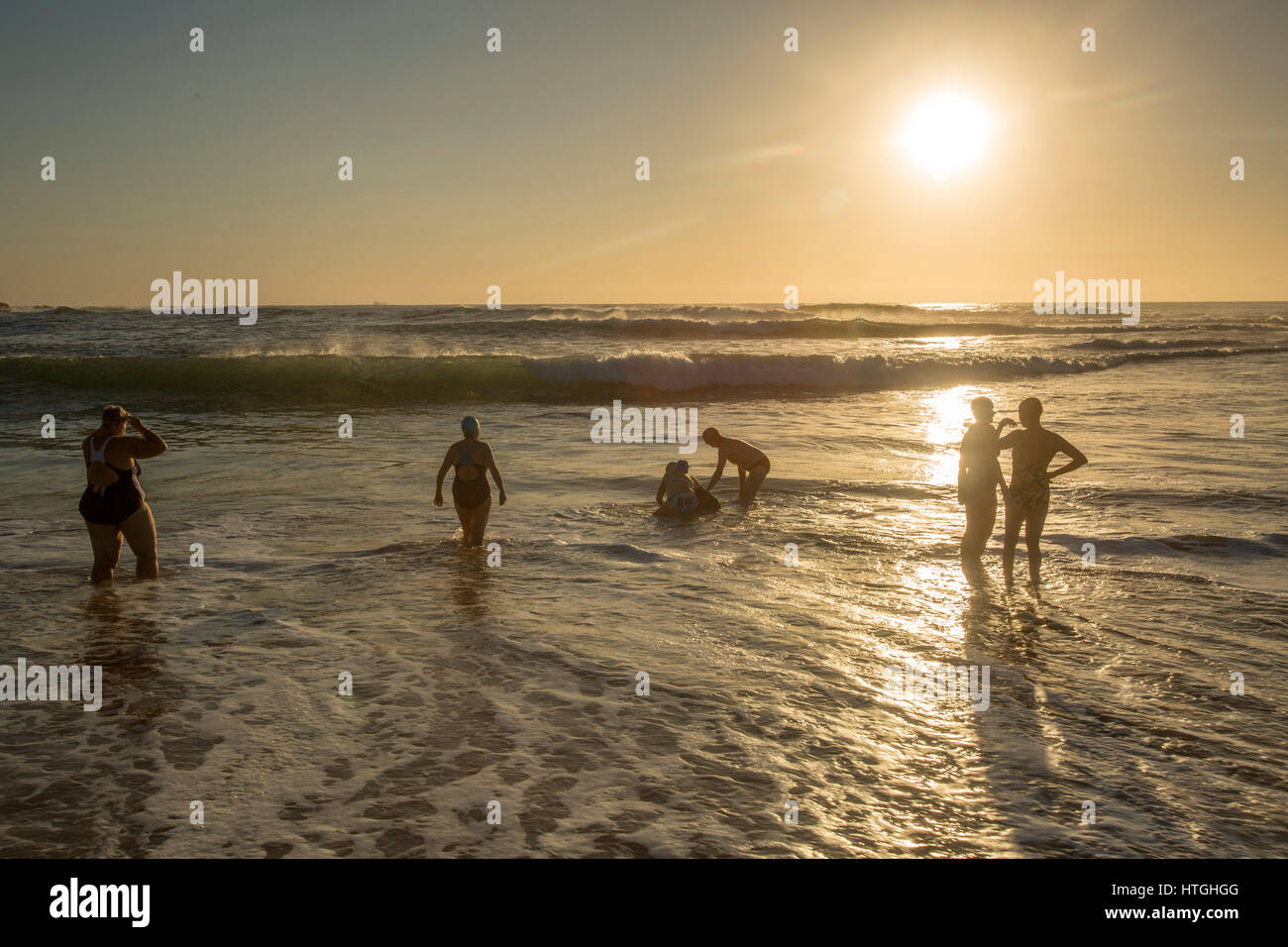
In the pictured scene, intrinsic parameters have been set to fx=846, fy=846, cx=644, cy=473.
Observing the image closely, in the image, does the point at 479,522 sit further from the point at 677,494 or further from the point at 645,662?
the point at 645,662

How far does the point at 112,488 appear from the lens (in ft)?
26.1

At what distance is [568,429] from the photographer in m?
19.9

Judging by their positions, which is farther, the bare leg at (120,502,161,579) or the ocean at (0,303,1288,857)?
the bare leg at (120,502,161,579)

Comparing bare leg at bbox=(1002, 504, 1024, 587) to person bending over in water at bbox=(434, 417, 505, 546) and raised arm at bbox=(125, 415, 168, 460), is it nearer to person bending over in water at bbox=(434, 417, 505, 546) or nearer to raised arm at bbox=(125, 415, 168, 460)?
person bending over in water at bbox=(434, 417, 505, 546)

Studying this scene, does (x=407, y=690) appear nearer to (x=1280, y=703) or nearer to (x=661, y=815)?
(x=661, y=815)

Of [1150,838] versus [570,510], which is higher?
[570,510]

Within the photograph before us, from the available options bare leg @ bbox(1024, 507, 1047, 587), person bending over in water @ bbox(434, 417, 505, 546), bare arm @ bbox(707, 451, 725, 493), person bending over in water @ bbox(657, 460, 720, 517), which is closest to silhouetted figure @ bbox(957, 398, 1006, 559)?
bare leg @ bbox(1024, 507, 1047, 587)

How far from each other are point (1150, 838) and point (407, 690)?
14.3 feet

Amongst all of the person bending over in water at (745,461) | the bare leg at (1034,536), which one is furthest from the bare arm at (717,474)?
the bare leg at (1034,536)

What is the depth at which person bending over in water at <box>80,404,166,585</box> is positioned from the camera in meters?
7.91

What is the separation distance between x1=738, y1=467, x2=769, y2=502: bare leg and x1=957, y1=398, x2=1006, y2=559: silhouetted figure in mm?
3441

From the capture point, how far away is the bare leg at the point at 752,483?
39.2 ft
